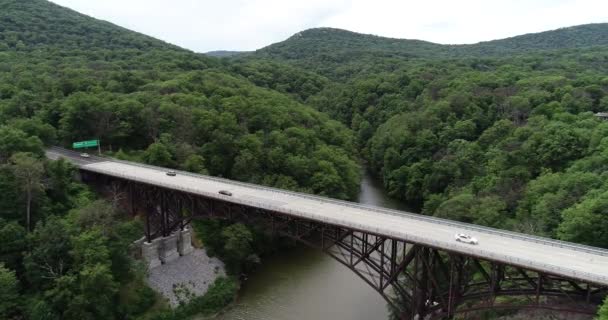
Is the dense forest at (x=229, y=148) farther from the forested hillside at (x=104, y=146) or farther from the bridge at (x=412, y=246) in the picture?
the bridge at (x=412, y=246)

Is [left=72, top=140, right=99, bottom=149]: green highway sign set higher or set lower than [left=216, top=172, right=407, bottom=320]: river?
higher

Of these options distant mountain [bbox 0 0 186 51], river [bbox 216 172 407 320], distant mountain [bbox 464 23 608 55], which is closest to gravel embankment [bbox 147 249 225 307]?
river [bbox 216 172 407 320]

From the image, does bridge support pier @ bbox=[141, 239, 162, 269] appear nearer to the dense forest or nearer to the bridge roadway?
the dense forest

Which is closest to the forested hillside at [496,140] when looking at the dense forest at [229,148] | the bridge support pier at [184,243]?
the dense forest at [229,148]

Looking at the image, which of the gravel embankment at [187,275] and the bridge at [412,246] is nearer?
the bridge at [412,246]

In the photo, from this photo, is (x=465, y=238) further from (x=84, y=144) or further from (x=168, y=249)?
(x=84, y=144)

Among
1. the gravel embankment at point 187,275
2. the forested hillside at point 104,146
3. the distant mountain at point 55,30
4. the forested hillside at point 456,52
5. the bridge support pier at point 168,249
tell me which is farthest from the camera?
the forested hillside at point 456,52
